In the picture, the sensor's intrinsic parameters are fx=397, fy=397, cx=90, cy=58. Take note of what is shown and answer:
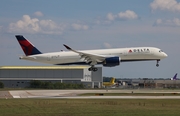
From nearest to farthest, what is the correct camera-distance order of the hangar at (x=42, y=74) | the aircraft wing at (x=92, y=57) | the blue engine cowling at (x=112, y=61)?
the blue engine cowling at (x=112, y=61)
the aircraft wing at (x=92, y=57)
the hangar at (x=42, y=74)

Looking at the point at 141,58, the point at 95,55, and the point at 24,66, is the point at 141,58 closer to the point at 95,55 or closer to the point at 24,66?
the point at 95,55

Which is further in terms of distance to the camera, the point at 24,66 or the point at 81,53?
the point at 24,66

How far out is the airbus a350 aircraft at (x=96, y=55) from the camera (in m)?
65.4

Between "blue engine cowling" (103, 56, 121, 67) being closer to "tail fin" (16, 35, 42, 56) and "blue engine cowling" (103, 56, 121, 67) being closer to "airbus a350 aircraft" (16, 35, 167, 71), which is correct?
"airbus a350 aircraft" (16, 35, 167, 71)

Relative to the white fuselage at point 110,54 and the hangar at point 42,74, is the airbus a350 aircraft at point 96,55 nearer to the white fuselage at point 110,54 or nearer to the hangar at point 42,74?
the white fuselage at point 110,54

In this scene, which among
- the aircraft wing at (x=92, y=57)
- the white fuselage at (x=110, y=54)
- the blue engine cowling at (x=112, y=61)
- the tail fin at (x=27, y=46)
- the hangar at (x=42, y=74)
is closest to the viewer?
the blue engine cowling at (x=112, y=61)

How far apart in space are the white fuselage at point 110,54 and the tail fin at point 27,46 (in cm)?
128

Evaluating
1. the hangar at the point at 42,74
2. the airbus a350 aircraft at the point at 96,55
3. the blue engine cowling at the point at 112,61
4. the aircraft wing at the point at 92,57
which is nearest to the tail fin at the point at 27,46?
the airbus a350 aircraft at the point at 96,55

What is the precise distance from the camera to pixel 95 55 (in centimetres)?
6706

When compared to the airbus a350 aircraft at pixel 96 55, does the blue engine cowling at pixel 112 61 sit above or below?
below

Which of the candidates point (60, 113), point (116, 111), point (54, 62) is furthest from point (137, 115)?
point (54, 62)

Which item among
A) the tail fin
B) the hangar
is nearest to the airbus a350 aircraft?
the tail fin

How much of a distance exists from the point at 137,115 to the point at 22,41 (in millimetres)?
47434

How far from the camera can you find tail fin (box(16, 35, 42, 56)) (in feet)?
235
